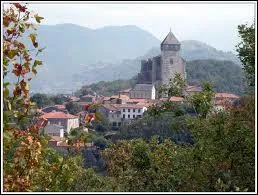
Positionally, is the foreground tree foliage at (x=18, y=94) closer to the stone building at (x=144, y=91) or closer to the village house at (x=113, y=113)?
the village house at (x=113, y=113)

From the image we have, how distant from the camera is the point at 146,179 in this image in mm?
13266

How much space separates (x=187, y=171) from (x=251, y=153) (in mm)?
1580

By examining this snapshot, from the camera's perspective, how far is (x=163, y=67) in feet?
210

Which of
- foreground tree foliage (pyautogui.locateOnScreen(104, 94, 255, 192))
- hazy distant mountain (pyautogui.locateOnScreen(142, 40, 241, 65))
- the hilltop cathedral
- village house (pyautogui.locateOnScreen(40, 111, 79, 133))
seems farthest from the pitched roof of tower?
hazy distant mountain (pyautogui.locateOnScreen(142, 40, 241, 65))

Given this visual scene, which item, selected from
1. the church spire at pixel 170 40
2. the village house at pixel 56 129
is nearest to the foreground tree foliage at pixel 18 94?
the village house at pixel 56 129

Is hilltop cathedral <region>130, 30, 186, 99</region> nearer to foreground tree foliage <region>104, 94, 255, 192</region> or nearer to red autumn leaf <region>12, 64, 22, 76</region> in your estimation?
foreground tree foliage <region>104, 94, 255, 192</region>

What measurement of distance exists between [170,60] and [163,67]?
1.10 meters

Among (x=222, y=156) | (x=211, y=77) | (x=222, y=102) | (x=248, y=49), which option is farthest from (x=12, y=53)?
(x=211, y=77)

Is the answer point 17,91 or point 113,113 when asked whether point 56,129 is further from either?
point 17,91

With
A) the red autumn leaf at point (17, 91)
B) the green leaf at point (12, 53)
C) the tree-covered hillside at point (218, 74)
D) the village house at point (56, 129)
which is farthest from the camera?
the tree-covered hillside at point (218, 74)

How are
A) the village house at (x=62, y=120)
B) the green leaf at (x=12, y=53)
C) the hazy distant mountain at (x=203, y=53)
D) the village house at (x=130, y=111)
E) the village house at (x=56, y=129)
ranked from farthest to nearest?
the hazy distant mountain at (x=203, y=53)
the village house at (x=130, y=111)
the village house at (x=62, y=120)
the village house at (x=56, y=129)
the green leaf at (x=12, y=53)

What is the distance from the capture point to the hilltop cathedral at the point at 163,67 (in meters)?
63.7

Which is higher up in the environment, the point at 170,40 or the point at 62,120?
the point at 170,40

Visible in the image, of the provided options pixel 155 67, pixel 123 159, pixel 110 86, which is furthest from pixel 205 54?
pixel 123 159
